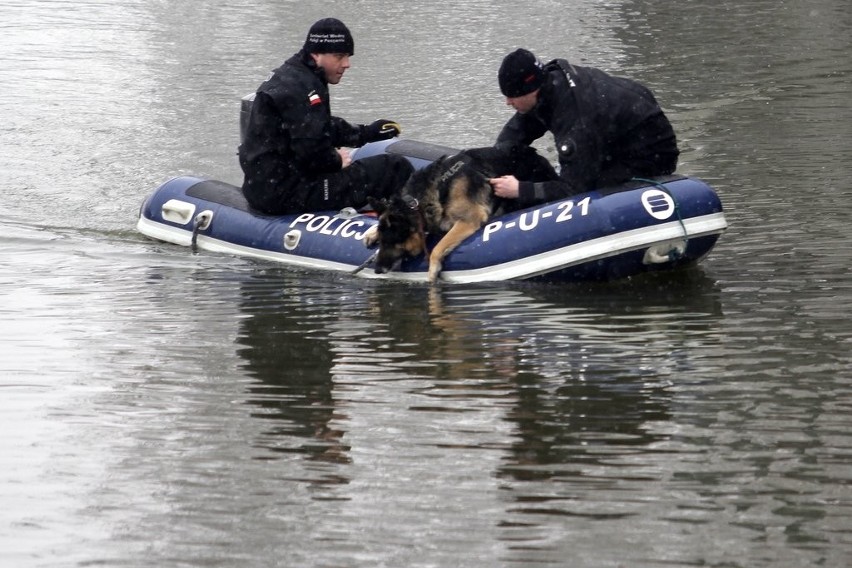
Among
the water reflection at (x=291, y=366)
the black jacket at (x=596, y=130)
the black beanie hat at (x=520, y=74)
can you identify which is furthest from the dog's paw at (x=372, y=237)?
the black beanie hat at (x=520, y=74)

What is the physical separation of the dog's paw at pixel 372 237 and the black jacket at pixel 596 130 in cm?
94

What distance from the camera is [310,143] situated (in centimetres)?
942

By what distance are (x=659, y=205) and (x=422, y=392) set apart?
2359 mm

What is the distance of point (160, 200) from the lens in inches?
421

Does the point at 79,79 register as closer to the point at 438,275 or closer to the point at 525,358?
the point at 438,275

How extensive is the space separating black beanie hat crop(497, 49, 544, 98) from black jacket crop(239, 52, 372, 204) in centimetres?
135

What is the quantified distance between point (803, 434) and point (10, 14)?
18360 mm

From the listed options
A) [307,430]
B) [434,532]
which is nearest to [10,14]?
[307,430]

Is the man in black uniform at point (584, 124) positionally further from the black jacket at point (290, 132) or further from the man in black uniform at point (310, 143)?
the black jacket at point (290, 132)

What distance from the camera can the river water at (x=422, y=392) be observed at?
5191 mm

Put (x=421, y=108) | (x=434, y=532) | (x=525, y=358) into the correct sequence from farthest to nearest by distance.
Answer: (x=421, y=108)
(x=525, y=358)
(x=434, y=532)

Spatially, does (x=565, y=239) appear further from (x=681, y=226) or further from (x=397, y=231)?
(x=397, y=231)

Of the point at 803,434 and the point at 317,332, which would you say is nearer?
the point at 803,434

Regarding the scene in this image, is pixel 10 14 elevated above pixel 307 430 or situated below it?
above
